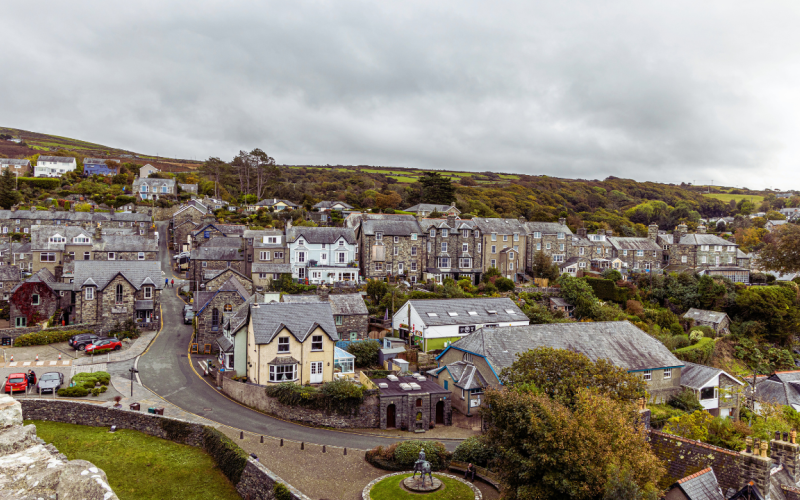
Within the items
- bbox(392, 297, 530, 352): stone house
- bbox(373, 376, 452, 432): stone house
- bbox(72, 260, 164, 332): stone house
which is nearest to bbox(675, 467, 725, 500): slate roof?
bbox(373, 376, 452, 432): stone house

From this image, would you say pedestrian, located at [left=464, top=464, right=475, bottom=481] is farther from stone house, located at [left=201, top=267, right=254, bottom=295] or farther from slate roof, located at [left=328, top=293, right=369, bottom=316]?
stone house, located at [left=201, top=267, right=254, bottom=295]

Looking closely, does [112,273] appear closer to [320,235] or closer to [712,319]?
[320,235]

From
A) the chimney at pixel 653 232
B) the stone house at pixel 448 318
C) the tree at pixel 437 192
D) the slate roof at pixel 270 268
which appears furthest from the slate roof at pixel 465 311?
the tree at pixel 437 192

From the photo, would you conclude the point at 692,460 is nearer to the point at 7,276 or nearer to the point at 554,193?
the point at 7,276

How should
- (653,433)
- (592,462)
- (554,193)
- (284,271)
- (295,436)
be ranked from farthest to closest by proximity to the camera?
(554,193)
(284,271)
(295,436)
(653,433)
(592,462)

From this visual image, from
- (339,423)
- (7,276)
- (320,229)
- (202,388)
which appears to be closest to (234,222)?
(320,229)

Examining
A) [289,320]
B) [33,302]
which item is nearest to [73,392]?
[289,320]
